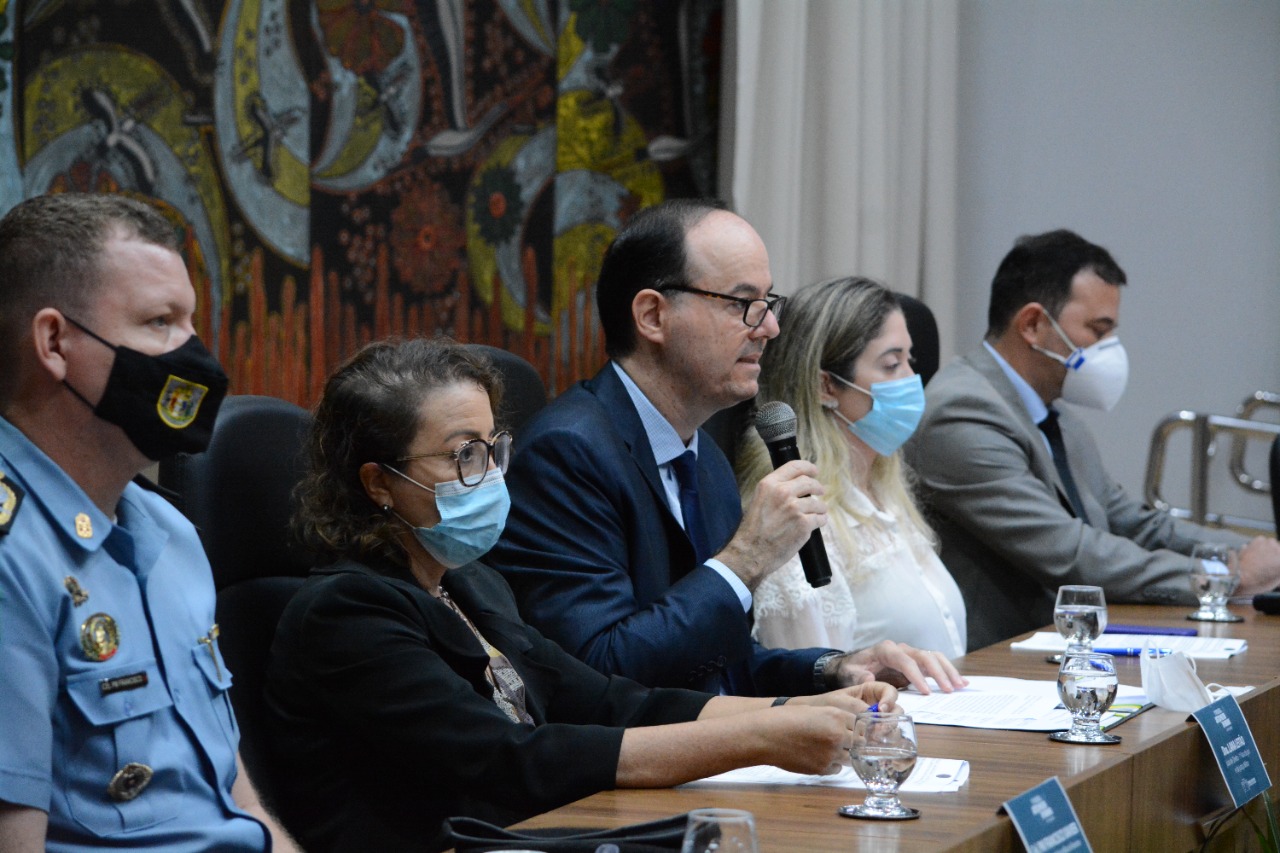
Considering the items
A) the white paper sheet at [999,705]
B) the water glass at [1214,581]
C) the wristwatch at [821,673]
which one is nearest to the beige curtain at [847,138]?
the water glass at [1214,581]

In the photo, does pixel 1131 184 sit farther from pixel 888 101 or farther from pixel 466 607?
pixel 466 607

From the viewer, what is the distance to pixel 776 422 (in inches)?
98.0

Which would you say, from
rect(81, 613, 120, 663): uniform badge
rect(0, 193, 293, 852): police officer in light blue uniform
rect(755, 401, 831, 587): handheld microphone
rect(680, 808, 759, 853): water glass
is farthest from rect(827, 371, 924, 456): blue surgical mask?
rect(680, 808, 759, 853): water glass

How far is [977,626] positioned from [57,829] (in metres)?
2.43

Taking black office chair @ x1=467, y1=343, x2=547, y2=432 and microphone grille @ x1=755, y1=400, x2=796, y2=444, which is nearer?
microphone grille @ x1=755, y1=400, x2=796, y2=444

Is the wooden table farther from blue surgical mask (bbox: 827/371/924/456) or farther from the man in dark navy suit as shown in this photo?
blue surgical mask (bbox: 827/371/924/456)

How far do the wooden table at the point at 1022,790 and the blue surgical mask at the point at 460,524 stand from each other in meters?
0.43

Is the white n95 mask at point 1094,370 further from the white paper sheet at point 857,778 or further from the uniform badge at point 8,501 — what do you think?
the uniform badge at point 8,501

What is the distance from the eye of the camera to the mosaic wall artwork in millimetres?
3090

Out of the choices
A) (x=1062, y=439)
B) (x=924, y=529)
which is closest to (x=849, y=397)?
(x=924, y=529)

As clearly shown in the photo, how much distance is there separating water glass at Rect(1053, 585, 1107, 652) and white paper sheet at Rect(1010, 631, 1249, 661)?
1.00ft

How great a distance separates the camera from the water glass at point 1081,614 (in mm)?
2303

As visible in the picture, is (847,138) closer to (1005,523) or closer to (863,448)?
(1005,523)

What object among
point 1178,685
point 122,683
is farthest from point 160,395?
point 1178,685
